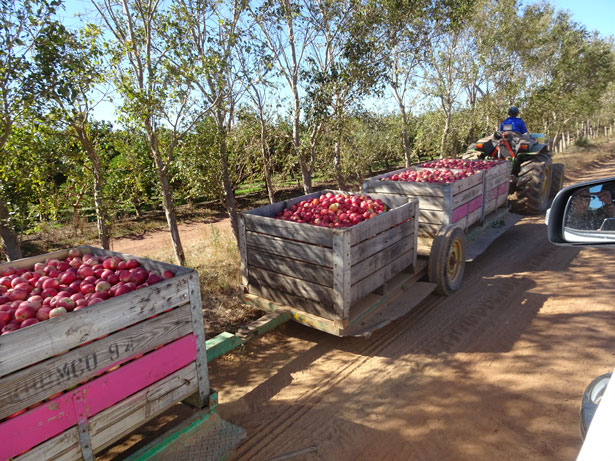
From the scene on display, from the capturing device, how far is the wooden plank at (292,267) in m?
4.03

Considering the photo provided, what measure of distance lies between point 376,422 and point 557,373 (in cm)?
193

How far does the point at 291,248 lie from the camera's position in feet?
13.8

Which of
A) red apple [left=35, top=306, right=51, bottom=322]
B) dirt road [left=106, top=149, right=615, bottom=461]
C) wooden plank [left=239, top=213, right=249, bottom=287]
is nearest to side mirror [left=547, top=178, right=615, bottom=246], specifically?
dirt road [left=106, top=149, right=615, bottom=461]

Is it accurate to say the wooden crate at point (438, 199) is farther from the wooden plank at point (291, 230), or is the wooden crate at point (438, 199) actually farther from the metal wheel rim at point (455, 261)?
the wooden plank at point (291, 230)

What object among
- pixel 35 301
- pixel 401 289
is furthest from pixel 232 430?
pixel 401 289

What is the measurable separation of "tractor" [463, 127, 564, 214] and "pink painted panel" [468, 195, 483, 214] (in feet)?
7.40

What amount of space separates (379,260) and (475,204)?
3.26 metres

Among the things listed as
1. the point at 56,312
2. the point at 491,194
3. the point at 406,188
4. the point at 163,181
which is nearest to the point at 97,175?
the point at 163,181

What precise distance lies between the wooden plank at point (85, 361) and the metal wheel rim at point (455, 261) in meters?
4.27

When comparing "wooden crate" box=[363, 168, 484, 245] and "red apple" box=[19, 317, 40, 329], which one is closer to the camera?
"red apple" box=[19, 317, 40, 329]

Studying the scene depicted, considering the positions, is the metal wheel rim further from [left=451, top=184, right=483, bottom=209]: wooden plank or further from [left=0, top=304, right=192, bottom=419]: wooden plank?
[left=0, top=304, right=192, bottom=419]: wooden plank

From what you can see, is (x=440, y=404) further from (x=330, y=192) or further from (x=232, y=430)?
(x=330, y=192)

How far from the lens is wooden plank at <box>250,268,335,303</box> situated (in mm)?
4074

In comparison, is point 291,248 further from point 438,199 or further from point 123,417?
point 438,199
